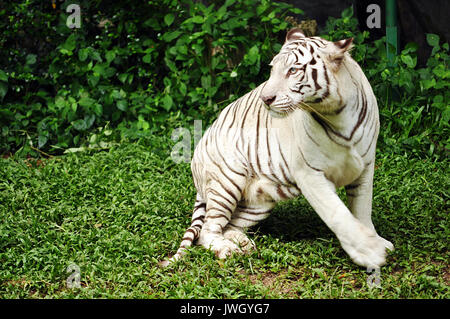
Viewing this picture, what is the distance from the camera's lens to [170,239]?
Result: 4.28 meters

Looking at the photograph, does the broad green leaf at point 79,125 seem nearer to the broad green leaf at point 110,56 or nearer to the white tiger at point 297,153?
the broad green leaf at point 110,56

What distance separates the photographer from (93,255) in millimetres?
4031

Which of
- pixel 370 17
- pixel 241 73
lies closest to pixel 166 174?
pixel 241 73

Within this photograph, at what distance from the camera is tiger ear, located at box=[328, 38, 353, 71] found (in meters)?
3.33

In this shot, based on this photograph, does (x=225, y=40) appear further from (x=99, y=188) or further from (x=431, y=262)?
(x=431, y=262)

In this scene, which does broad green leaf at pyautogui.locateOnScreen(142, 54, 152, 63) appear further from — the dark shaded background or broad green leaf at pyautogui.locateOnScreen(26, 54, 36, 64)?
the dark shaded background

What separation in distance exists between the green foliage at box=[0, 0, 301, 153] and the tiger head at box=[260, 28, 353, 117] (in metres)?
3.03

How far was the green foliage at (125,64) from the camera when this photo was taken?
6605 mm

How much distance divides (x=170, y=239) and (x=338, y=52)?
1923mm

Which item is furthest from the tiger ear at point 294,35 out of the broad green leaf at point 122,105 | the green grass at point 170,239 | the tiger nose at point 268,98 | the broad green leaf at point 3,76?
the broad green leaf at point 3,76

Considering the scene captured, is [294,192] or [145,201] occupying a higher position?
[294,192]

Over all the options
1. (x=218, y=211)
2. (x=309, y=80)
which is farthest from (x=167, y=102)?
(x=309, y=80)

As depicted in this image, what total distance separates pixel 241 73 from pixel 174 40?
1.12m

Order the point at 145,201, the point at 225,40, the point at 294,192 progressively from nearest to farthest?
the point at 294,192
the point at 145,201
the point at 225,40
